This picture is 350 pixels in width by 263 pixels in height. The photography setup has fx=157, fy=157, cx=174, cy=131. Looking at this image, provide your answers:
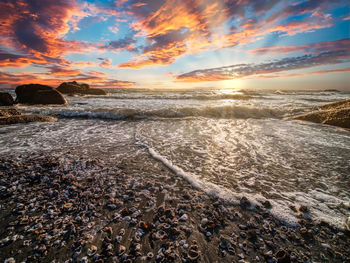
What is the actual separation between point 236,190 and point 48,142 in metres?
6.38

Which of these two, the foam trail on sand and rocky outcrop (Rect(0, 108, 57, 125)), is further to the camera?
rocky outcrop (Rect(0, 108, 57, 125))

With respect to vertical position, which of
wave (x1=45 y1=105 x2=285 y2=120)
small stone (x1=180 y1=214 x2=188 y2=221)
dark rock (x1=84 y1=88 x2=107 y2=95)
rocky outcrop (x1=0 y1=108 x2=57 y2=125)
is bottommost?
small stone (x1=180 y1=214 x2=188 y2=221)

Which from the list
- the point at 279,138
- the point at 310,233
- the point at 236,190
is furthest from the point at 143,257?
the point at 279,138

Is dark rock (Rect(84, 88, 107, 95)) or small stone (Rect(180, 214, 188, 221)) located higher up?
dark rock (Rect(84, 88, 107, 95))

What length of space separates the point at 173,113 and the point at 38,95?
1506cm

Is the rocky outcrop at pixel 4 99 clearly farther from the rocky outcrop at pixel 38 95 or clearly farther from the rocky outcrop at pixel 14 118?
the rocky outcrop at pixel 14 118

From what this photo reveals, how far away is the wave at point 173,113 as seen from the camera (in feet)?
35.3

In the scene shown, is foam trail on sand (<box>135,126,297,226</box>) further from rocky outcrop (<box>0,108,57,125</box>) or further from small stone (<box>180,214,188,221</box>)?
rocky outcrop (<box>0,108,57,125</box>)

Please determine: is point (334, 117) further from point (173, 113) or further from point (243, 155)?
point (173, 113)

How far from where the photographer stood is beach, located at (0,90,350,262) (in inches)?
75.6

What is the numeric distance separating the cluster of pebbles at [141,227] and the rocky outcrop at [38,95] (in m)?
15.8

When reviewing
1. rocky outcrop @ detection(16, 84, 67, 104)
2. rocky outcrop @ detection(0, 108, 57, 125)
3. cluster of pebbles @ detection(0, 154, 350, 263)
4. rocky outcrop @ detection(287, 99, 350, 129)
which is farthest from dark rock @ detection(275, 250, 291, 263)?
rocky outcrop @ detection(16, 84, 67, 104)

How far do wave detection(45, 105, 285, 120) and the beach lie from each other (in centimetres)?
542

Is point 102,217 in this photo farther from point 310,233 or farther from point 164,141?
point 164,141
